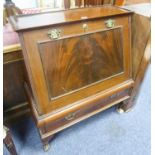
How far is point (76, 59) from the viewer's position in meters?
0.99

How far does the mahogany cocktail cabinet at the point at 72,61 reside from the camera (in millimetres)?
855

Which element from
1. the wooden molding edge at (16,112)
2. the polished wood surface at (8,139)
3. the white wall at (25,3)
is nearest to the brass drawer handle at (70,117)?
the polished wood surface at (8,139)

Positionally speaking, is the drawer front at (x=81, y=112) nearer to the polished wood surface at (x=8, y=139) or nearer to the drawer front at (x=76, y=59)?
the drawer front at (x=76, y=59)

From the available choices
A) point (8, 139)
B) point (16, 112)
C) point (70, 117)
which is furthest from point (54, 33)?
point (16, 112)

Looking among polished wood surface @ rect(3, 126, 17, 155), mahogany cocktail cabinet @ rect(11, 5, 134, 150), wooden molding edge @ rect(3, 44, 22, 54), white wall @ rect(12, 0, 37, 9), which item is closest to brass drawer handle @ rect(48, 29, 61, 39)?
mahogany cocktail cabinet @ rect(11, 5, 134, 150)

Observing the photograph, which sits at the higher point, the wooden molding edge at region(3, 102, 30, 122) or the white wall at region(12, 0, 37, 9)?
the white wall at region(12, 0, 37, 9)

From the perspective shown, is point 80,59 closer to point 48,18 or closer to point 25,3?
point 48,18

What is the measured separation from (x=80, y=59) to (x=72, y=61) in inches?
2.3

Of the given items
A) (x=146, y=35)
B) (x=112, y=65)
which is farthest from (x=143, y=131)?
(x=146, y=35)

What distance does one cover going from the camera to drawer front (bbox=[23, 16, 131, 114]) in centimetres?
86

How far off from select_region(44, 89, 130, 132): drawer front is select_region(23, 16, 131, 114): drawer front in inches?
4.4

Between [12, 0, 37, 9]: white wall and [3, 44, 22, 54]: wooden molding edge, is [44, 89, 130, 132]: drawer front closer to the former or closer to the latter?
[3, 44, 22, 54]: wooden molding edge

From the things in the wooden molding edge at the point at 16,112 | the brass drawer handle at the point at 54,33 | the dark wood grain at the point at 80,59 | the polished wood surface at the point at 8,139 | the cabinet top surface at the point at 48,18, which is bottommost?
the wooden molding edge at the point at 16,112

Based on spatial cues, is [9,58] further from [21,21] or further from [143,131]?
[143,131]
